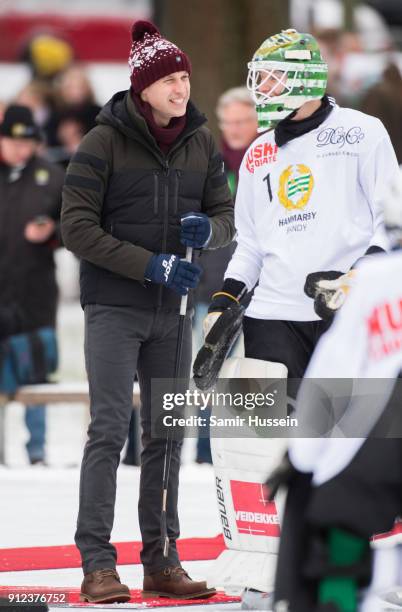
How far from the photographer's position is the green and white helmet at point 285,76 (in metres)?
5.92

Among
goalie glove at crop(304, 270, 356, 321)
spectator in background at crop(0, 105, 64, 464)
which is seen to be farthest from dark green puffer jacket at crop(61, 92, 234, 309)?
spectator in background at crop(0, 105, 64, 464)

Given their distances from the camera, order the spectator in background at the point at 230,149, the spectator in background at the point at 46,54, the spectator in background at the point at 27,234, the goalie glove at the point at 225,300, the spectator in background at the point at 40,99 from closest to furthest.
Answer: the goalie glove at the point at 225,300, the spectator in background at the point at 230,149, the spectator in background at the point at 27,234, the spectator in background at the point at 40,99, the spectator in background at the point at 46,54

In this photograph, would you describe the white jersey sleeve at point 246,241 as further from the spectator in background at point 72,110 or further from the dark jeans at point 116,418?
the spectator in background at point 72,110

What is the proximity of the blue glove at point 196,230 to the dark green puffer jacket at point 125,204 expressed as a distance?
0.06 m

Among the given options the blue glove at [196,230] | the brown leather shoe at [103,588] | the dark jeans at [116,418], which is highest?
the blue glove at [196,230]

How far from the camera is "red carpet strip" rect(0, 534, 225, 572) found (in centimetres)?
677

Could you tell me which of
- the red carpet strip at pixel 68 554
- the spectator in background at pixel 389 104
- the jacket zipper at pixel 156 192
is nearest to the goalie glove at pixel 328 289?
the jacket zipper at pixel 156 192

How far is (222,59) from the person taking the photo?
14969 mm

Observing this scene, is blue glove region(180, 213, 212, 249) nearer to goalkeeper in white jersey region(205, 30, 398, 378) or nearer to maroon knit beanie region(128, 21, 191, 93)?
goalkeeper in white jersey region(205, 30, 398, 378)

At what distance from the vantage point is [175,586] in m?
6.05

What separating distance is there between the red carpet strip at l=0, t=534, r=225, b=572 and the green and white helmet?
1876 millimetres

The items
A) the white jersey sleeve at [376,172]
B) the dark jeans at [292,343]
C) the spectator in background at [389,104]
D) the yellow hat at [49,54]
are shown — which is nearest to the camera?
the white jersey sleeve at [376,172]

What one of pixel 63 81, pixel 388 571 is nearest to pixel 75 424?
pixel 63 81

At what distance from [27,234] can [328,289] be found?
422cm
